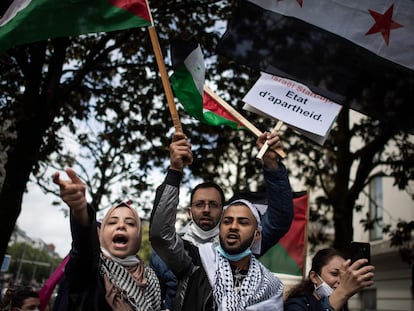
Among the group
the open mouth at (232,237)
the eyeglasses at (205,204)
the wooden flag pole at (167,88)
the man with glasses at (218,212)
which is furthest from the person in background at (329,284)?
the wooden flag pole at (167,88)

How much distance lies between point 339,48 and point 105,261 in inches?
91.2

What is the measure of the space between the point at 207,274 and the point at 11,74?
280 inches

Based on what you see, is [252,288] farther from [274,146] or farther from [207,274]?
[274,146]

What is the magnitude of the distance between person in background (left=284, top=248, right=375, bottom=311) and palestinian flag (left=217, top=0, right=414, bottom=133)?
1075 mm

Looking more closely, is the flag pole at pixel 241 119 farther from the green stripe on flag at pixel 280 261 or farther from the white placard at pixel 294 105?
the green stripe on flag at pixel 280 261

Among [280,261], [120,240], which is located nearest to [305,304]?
[120,240]

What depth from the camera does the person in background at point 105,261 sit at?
2.75 meters

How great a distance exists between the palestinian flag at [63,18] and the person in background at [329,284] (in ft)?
6.76

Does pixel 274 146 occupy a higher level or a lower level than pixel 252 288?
higher

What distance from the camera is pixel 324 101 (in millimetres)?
4176

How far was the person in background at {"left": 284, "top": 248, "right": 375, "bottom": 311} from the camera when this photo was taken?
9.18ft

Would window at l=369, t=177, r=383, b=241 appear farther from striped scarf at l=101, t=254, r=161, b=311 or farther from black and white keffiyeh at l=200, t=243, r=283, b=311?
striped scarf at l=101, t=254, r=161, b=311

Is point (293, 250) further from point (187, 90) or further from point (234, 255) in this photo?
point (234, 255)

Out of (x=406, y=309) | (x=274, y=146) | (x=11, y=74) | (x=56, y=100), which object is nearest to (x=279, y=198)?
(x=274, y=146)
